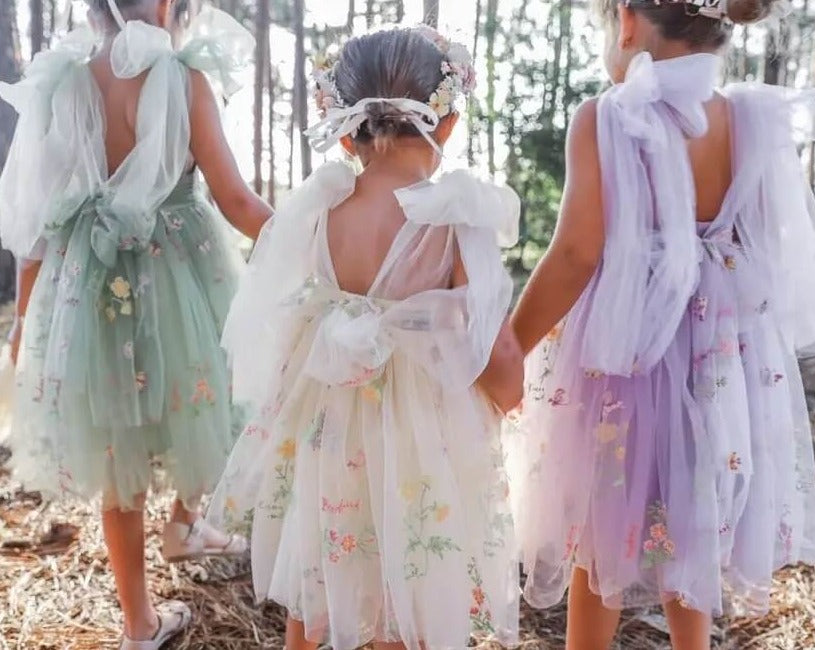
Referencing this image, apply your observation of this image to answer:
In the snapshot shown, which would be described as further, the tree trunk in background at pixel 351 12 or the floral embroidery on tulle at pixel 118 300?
the tree trunk in background at pixel 351 12

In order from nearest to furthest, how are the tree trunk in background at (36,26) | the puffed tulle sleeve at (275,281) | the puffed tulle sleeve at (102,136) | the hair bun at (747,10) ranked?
1. the hair bun at (747,10)
2. the puffed tulle sleeve at (275,281)
3. the puffed tulle sleeve at (102,136)
4. the tree trunk in background at (36,26)

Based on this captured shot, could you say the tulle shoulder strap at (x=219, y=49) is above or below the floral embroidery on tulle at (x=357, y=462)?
above

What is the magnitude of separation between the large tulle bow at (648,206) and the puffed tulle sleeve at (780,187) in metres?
0.09

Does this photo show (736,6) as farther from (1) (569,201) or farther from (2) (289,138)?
(2) (289,138)

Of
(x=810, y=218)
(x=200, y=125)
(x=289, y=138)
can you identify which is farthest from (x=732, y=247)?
(x=289, y=138)

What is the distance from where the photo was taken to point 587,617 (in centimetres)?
164

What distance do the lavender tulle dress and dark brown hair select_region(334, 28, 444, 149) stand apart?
279 millimetres

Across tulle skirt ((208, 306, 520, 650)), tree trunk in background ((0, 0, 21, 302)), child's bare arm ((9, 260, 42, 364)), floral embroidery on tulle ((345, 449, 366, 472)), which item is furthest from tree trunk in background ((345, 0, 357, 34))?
tree trunk in background ((0, 0, 21, 302))

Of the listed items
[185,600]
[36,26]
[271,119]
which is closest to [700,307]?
[185,600]

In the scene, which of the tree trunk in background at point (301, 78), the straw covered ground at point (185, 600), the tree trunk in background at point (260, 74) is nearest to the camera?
the straw covered ground at point (185, 600)

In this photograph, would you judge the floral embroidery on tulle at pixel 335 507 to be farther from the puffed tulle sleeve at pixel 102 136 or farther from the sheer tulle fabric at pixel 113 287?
the puffed tulle sleeve at pixel 102 136

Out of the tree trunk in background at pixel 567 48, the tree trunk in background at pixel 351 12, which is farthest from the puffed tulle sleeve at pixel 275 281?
the tree trunk in background at pixel 567 48

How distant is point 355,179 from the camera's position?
1441mm

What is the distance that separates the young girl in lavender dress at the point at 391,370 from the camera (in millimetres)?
1367
